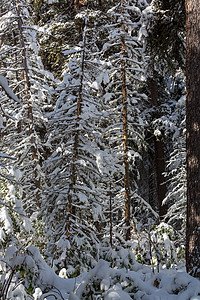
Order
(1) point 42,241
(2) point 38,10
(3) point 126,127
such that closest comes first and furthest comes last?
1. (1) point 42,241
2. (3) point 126,127
3. (2) point 38,10

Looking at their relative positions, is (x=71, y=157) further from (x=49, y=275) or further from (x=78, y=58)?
(x=49, y=275)

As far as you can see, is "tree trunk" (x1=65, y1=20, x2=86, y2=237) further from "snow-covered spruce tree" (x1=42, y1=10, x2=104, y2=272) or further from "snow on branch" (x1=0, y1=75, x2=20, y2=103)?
"snow on branch" (x1=0, y1=75, x2=20, y2=103)

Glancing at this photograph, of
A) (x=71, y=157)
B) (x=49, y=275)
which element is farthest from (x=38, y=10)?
(x=49, y=275)

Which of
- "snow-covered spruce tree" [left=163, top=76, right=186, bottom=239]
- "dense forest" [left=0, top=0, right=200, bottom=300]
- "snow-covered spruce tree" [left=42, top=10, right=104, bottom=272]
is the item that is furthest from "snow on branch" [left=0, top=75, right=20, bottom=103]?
"snow-covered spruce tree" [left=163, top=76, right=186, bottom=239]

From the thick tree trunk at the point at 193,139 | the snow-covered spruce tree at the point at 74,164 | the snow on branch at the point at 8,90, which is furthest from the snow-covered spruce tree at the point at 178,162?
the snow on branch at the point at 8,90

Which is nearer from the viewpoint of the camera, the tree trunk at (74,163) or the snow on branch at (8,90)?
the snow on branch at (8,90)

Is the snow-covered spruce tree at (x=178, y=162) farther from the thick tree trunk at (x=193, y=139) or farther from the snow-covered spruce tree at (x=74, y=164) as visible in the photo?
the thick tree trunk at (x=193, y=139)

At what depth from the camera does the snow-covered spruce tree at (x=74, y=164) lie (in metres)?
6.25

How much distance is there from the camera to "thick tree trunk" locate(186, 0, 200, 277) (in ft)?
14.9

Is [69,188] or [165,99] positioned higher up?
[165,99]

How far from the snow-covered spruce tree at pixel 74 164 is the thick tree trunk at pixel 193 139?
217cm

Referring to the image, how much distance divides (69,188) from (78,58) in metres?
3.11

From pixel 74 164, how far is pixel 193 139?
2.61 m

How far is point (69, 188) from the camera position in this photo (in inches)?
247
